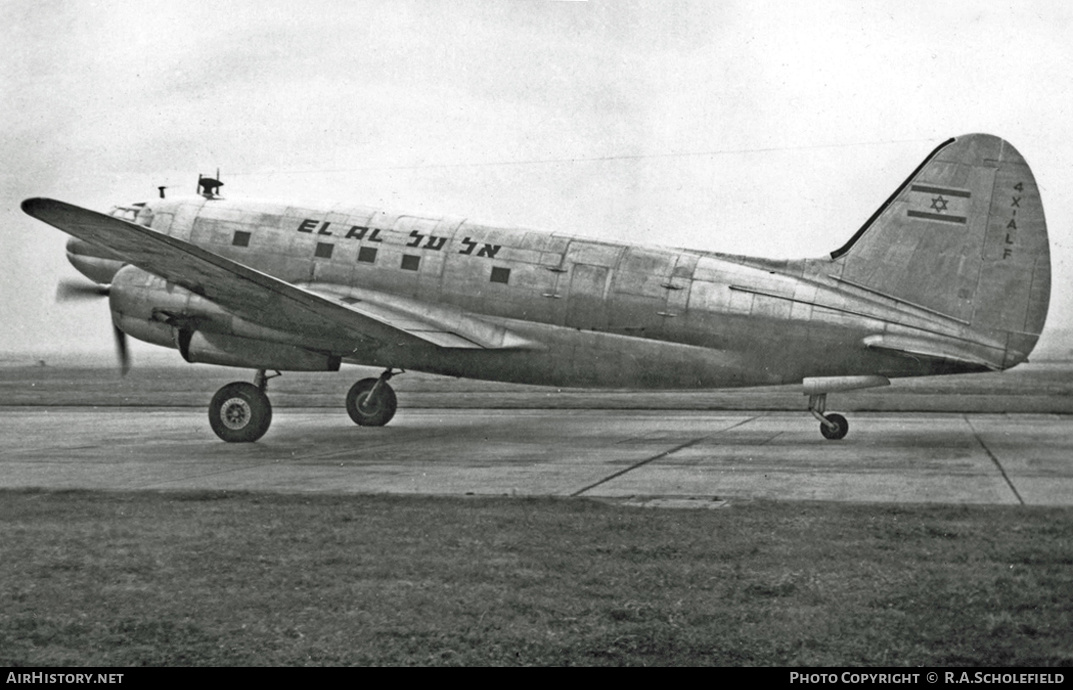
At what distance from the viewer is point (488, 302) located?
17.4 meters

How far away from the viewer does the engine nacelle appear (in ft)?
54.9

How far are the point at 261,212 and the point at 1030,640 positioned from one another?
16116 millimetres

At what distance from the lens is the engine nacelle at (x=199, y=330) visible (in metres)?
16.7

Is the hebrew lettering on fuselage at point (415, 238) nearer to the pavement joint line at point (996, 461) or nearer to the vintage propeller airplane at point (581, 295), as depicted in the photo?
the vintage propeller airplane at point (581, 295)

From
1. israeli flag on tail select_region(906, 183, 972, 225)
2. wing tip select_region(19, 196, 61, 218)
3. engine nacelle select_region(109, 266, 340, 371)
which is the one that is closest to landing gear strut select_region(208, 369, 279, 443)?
engine nacelle select_region(109, 266, 340, 371)

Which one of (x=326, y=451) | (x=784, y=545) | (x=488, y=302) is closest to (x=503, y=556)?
(x=784, y=545)

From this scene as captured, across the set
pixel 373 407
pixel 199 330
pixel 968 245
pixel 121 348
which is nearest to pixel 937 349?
pixel 968 245

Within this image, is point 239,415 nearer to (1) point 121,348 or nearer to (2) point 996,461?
(1) point 121,348

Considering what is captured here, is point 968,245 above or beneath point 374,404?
above

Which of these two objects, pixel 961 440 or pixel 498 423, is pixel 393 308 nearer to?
pixel 498 423

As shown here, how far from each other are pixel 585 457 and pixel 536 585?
769 centimetres

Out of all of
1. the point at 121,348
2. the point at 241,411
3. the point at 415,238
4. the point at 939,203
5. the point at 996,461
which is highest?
the point at 939,203

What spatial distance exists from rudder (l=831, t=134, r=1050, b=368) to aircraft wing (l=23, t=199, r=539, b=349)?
6.05 m

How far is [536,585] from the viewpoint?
6480 mm
